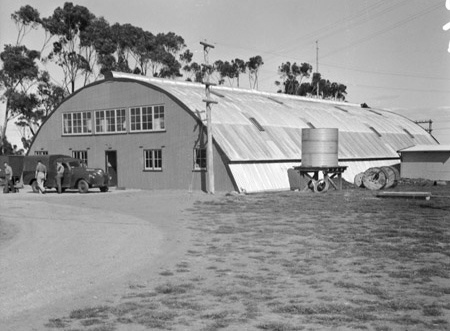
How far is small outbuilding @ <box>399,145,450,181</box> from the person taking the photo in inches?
1667

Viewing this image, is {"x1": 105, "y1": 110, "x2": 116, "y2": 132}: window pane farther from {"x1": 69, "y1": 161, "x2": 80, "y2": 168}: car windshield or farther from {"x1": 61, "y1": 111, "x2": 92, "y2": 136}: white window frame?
{"x1": 69, "y1": 161, "x2": 80, "y2": 168}: car windshield

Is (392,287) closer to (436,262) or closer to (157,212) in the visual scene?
(436,262)

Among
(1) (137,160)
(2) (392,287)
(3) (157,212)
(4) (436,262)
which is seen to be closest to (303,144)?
(1) (137,160)

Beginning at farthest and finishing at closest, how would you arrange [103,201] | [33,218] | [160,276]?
[103,201] → [33,218] → [160,276]

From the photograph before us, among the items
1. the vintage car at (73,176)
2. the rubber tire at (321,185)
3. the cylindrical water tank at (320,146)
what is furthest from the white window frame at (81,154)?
the rubber tire at (321,185)

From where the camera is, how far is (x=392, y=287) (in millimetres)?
9109

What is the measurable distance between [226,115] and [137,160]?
21.6 ft

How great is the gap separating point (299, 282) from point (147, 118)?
28653 mm

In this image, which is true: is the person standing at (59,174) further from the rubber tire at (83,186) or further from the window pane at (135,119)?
the window pane at (135,119)

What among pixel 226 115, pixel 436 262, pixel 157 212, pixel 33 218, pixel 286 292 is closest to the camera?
pixel 286 292

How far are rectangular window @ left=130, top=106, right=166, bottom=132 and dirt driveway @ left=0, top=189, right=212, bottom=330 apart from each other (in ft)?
45.0

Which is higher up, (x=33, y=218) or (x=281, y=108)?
(x=281, y=108)

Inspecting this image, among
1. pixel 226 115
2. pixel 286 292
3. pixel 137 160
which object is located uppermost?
pixel 226 115

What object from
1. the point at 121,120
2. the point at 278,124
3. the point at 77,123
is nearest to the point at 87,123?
the point at 77,123
